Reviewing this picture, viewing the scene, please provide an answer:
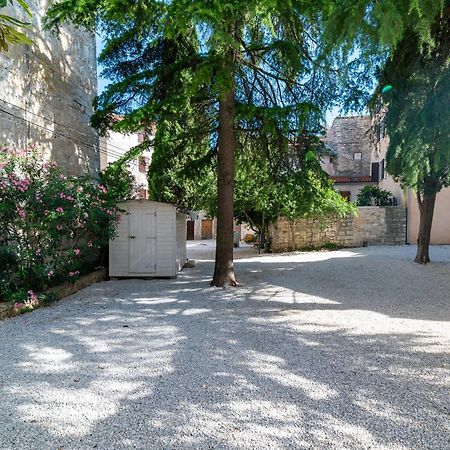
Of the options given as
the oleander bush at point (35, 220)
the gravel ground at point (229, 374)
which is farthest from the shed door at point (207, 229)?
the gravel ground at point (229, 374)

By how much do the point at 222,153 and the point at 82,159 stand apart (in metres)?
4.36

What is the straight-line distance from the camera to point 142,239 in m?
9.71

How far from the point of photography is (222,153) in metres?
8.22

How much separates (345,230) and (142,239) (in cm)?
1140

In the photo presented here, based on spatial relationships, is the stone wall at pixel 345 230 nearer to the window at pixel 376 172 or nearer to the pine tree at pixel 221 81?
the window at pixel 376 172

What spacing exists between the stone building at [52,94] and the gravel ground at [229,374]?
12.4 ft

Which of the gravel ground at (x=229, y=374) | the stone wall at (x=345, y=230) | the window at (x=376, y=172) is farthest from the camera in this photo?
the window at (x=376, y=172)

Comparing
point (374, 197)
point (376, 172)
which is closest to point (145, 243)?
point (374, 197)

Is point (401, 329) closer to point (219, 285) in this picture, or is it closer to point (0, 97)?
point (219, 285)

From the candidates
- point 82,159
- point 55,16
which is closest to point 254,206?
point 82,159

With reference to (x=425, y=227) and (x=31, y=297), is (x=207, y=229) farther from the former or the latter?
(x=31, y=297)

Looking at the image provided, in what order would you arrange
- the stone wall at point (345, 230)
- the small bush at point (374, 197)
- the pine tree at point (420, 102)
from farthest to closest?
1. the small bush at point (374, 197)
2. the stone wall at point (345, 230)
3. the pine tree at point (420, 102)

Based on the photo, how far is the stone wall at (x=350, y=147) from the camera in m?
29.6

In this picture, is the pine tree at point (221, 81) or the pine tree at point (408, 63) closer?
the pine tree at point (408, 63)
